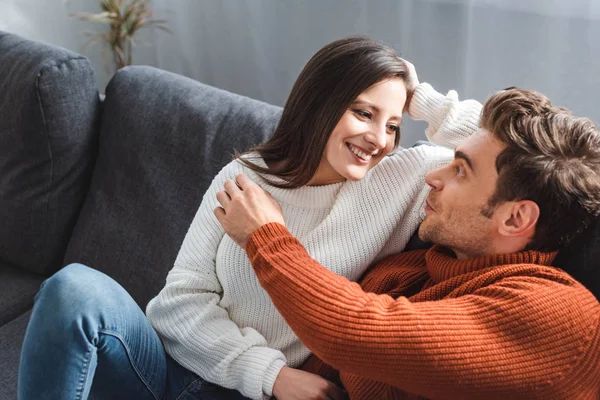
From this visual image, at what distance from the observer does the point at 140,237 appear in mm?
1796

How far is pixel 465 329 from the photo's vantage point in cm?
106

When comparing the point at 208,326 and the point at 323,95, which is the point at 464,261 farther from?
the point at 208,326

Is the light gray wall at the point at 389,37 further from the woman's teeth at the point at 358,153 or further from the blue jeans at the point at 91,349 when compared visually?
the blue jeans at the point at 91,349

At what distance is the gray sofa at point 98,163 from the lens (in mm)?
1731

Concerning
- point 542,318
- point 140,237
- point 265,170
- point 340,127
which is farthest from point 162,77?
point 542,318

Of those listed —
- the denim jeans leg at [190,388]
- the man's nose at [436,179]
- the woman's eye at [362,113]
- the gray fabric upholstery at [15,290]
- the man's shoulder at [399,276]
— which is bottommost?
the gray fabric upholstery at [15,290]

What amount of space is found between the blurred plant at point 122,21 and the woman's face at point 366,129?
164cm

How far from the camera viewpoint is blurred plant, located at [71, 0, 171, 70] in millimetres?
2742

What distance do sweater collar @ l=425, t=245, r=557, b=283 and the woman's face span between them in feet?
0.69

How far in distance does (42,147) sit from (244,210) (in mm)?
841

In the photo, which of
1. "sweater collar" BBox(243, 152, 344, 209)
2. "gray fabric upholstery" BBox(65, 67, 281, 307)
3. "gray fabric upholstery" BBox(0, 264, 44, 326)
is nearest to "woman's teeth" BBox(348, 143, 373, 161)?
"sweater collar" BBox(243, 152, 344, 209)

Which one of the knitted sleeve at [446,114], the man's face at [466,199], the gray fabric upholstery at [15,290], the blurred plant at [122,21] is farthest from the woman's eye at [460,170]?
the blurred plant at [122,21]

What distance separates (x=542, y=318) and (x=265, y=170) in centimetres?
62

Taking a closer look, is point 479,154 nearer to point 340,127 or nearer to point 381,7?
point 340,127
